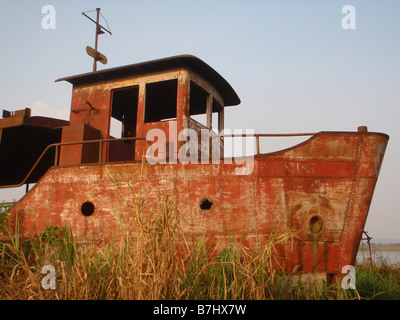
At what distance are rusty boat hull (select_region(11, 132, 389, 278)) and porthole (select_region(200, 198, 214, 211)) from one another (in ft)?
0.06

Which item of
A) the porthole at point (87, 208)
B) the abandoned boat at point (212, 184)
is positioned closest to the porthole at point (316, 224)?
the abandoned boat at point (212, 184)

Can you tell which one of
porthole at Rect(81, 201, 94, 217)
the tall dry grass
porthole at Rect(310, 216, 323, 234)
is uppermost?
porthole at Rect(81, 201, 94, 217)

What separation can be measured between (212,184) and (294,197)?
1361 mm

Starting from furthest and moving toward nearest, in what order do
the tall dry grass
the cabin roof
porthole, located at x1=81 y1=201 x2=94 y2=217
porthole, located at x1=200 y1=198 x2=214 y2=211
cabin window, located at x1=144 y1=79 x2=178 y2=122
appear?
cabin window, located at x1=144 y1=79 x2=178 y2=122, the cabin roof, porthole, located at x1=81 y1=201 x2=94 y2=217, porthole, located at x1=200 y1=198 x2=214 y2=211, the tall dry grass

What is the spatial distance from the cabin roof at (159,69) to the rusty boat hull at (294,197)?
254 cm

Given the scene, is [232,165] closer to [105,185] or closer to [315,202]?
[315,202]

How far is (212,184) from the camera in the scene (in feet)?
18.4

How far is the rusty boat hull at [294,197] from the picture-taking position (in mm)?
5199

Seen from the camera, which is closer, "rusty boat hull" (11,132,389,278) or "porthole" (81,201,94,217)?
"rusty boat hull" (11,132,389,278)

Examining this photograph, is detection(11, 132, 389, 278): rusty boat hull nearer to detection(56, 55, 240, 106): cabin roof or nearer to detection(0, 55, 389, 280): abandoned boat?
detection(0, 55, 389, 280): abandoned boat

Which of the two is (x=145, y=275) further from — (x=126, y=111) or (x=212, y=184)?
(x=126, y=111)

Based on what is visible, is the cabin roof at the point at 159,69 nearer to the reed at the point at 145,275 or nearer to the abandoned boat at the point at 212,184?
the abandoned boat at the point at 212,184

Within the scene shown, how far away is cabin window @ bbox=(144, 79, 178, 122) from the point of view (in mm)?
8543

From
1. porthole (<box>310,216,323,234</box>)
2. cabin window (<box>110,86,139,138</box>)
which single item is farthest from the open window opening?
porthole (<box>310,216,323,234</box>)
